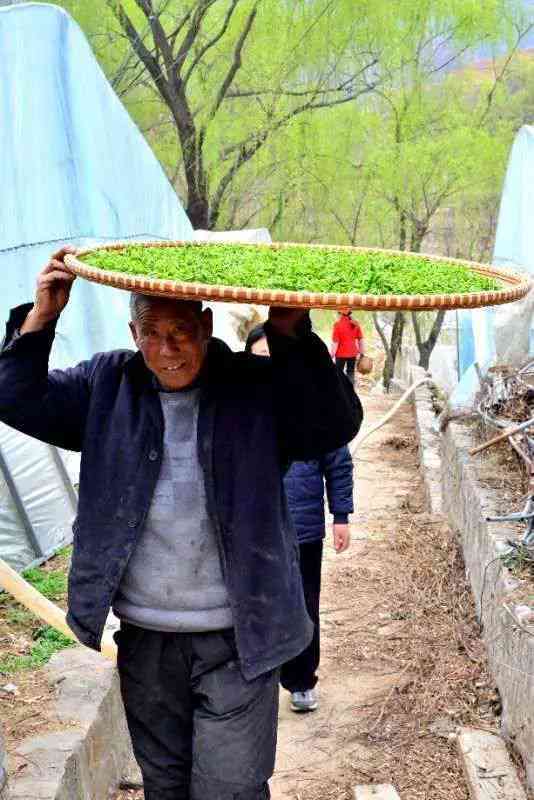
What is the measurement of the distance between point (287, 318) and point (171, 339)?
316 mm

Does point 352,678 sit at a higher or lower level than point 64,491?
lower

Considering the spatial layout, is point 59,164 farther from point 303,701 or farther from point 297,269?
point 297,269

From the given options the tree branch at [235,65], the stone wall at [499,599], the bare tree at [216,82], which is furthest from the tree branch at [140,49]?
the stone wall at [499,599]

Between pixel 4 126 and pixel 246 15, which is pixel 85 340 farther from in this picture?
pixel 246 15

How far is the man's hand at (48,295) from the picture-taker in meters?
2.68

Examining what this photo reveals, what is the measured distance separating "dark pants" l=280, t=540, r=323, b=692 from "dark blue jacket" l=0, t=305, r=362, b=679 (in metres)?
1.99

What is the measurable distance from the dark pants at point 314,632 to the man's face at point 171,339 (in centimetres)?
215

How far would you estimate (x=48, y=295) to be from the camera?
269cm

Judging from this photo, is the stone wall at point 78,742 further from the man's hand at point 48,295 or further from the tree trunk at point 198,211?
the tree trunk at point 198,211

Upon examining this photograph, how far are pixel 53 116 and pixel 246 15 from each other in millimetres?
9838

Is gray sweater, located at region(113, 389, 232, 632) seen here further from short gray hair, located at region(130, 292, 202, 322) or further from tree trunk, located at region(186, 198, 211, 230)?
tree trunk, located at region(186, 198, 211, 230)

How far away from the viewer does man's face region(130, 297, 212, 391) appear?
2.64m

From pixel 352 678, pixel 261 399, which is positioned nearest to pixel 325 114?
pixel 352 678

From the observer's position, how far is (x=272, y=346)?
259cm
